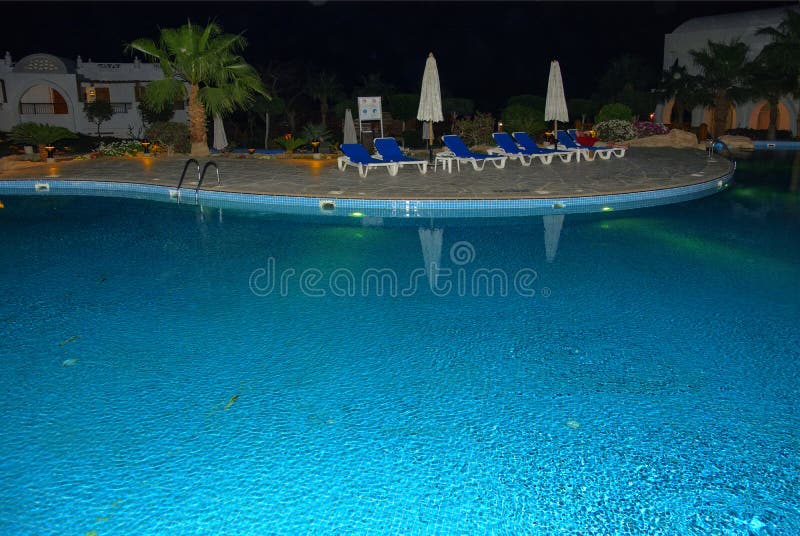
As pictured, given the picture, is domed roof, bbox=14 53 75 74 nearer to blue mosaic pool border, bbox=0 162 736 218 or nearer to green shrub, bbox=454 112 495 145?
green shrub, bbox=454 112 495 145

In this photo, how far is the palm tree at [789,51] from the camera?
23125 millimetres

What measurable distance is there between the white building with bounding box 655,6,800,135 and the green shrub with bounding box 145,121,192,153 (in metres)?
20.6

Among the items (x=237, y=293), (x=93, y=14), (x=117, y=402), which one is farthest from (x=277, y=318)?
(x=93, y=14)

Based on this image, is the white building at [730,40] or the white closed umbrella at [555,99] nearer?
the white closed umbrella at [555,99]

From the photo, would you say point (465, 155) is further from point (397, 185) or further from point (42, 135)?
point (42, 135)

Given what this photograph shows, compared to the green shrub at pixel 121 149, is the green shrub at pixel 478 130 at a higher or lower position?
higher

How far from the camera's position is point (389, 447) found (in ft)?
12.3

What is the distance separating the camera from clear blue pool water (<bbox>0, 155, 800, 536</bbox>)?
3.22m

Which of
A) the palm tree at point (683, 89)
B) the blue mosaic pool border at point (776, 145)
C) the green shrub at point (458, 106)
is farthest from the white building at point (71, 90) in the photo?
the blue mosaic pool border at point (776, 145)

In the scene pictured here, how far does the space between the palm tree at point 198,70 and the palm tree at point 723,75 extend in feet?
57.4

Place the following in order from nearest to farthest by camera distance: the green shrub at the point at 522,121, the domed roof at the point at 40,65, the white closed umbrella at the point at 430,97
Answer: the white closed umbrella at the point at 430,97 < the green shrub at the point at 522,121 < the domed roof at the point at 40,65

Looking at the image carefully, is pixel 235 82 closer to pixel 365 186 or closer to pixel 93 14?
pixel 365 186

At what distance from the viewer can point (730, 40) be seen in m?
28.2

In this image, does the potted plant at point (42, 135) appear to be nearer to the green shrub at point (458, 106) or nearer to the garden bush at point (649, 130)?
the green shrub at point (458, 106)
